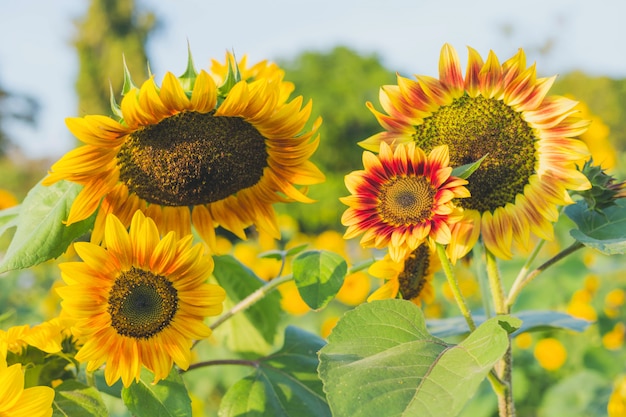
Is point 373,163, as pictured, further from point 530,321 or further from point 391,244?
point 530,321

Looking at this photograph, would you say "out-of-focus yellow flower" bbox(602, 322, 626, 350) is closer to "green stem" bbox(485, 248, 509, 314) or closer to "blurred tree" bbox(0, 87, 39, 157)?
"green stem" bbox(485, 248, 509, 314)

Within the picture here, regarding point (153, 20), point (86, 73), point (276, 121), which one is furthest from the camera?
point (153, 20)

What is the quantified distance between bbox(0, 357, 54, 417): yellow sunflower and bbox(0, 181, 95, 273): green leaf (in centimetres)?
17

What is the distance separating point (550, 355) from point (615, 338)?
33 centimetres

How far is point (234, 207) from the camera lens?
1069 mm

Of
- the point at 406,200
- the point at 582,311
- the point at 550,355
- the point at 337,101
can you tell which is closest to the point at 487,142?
the point at 406,200

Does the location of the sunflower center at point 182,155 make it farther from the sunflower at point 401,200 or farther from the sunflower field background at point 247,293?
the sunflower at point 401,200

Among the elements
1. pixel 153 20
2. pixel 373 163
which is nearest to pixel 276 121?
pixel 373 163

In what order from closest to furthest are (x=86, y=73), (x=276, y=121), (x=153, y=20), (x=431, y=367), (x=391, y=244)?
1. (x=431, y=367)
2. (x=391, y=244)
3. (x=276, y=121)
4. (x=86, y=73)
5. (x=153, y=20)

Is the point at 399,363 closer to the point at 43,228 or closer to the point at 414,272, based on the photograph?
the point at 414,272

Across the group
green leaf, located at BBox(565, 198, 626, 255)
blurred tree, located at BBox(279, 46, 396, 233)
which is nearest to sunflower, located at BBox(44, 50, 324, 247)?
green leaf, located at BBox(565, 198, 626, 255)

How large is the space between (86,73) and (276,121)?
2543cm

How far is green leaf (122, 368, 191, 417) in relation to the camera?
2.59ft

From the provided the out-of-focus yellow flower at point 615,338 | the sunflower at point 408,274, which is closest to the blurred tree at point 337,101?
the out-of-focus yellow flower at point 615,338
